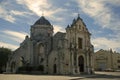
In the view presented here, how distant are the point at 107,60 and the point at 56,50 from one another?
44.3m

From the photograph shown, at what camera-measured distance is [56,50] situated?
1838 inches

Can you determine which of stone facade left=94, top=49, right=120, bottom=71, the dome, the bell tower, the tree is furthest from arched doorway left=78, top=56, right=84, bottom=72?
stone facade left=94, top=49, right=120, bottom=71

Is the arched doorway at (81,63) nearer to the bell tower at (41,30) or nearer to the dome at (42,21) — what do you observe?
the bell tower at (41,30)

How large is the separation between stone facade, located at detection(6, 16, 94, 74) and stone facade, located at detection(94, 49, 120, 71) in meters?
35.5

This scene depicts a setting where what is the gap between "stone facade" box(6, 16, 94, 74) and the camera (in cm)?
4553

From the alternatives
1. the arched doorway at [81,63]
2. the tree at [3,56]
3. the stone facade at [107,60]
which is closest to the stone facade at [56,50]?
the arched doorway at [81,63]

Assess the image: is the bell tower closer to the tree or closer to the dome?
the dome

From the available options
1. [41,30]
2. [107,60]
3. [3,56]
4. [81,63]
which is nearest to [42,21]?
[41,30]

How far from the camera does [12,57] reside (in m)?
57.0

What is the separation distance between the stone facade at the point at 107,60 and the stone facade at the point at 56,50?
1399 inches

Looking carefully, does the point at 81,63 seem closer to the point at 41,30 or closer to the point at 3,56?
the point at 41,30

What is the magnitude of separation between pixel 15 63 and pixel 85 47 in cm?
1764

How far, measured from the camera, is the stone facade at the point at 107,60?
86.2 meters

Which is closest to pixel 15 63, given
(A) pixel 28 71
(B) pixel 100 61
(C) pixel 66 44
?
(A) pixel 28 71
